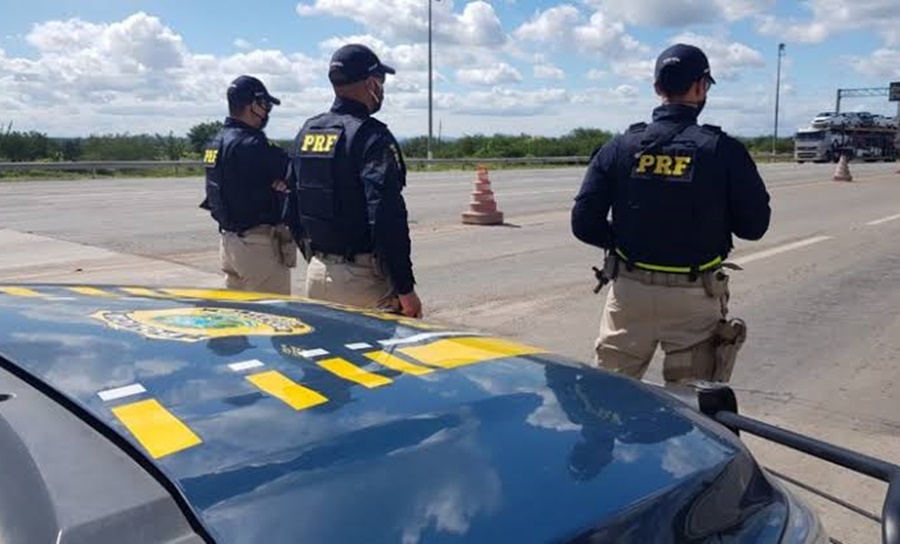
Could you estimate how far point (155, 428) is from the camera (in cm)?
141

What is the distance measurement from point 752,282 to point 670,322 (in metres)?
5.83

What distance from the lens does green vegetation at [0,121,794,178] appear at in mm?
35875

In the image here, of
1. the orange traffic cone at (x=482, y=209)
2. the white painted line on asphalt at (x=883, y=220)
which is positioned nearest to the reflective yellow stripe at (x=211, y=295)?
the orange traffic cone at (x=482, y=209)

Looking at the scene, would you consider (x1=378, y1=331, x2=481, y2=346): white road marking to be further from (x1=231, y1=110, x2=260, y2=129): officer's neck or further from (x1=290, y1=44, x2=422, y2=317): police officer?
(x1=231, y1=110, x2=260, y2=129): officer's neck

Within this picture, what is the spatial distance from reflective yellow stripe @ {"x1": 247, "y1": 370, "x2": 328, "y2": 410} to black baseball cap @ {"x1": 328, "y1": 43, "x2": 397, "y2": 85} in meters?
2.54

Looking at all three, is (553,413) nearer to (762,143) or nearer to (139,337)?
(139,337)

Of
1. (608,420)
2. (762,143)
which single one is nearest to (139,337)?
(608,420)

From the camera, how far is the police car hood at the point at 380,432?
4.20ft

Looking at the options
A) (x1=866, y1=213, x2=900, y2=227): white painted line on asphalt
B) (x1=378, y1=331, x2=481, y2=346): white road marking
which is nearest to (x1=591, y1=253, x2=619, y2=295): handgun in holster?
(x1=378, y1=331, x2=481, y2=346): white road marking


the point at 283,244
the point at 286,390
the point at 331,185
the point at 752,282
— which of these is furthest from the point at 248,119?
the point at 752,282

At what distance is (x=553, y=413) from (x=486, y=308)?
595 cm

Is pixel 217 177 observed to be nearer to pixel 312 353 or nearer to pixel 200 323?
pixel 200 323

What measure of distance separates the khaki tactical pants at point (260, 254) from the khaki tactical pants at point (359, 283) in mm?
1003

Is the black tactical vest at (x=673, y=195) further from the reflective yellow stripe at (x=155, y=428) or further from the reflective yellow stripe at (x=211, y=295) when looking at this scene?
the reflective yellow stripe at (x=155, y=428)
